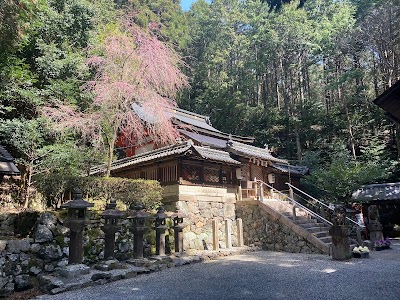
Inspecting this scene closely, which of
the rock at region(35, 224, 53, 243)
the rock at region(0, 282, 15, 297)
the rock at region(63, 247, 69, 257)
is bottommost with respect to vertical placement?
the rock at region(0, 282, 15, 297)

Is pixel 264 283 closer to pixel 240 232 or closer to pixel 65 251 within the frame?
pixel 65 251

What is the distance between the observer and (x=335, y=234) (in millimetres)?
9812

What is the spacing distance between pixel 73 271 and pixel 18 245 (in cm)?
138

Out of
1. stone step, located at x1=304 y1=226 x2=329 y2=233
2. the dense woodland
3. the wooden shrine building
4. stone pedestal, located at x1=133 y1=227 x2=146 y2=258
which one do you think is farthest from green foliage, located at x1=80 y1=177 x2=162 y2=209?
stone step, located at x1=304 y1=226 x2=329 y2=233

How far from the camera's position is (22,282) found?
20.9ft

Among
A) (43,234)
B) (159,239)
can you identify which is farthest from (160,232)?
(43,234)

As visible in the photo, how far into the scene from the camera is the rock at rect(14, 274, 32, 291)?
629 centimetres

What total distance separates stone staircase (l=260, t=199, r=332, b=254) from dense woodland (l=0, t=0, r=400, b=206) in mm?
4052

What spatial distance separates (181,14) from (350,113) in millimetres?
30316

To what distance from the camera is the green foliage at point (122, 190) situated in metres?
10.3

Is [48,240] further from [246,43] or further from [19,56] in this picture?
[246,43]

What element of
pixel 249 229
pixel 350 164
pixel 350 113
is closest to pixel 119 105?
pixel 249 229

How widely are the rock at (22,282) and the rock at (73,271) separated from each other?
26.6 inches

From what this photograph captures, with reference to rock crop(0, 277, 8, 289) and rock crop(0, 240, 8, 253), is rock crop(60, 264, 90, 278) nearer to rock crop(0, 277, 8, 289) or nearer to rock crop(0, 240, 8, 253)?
rock crop(0, 277, 8, 289)
